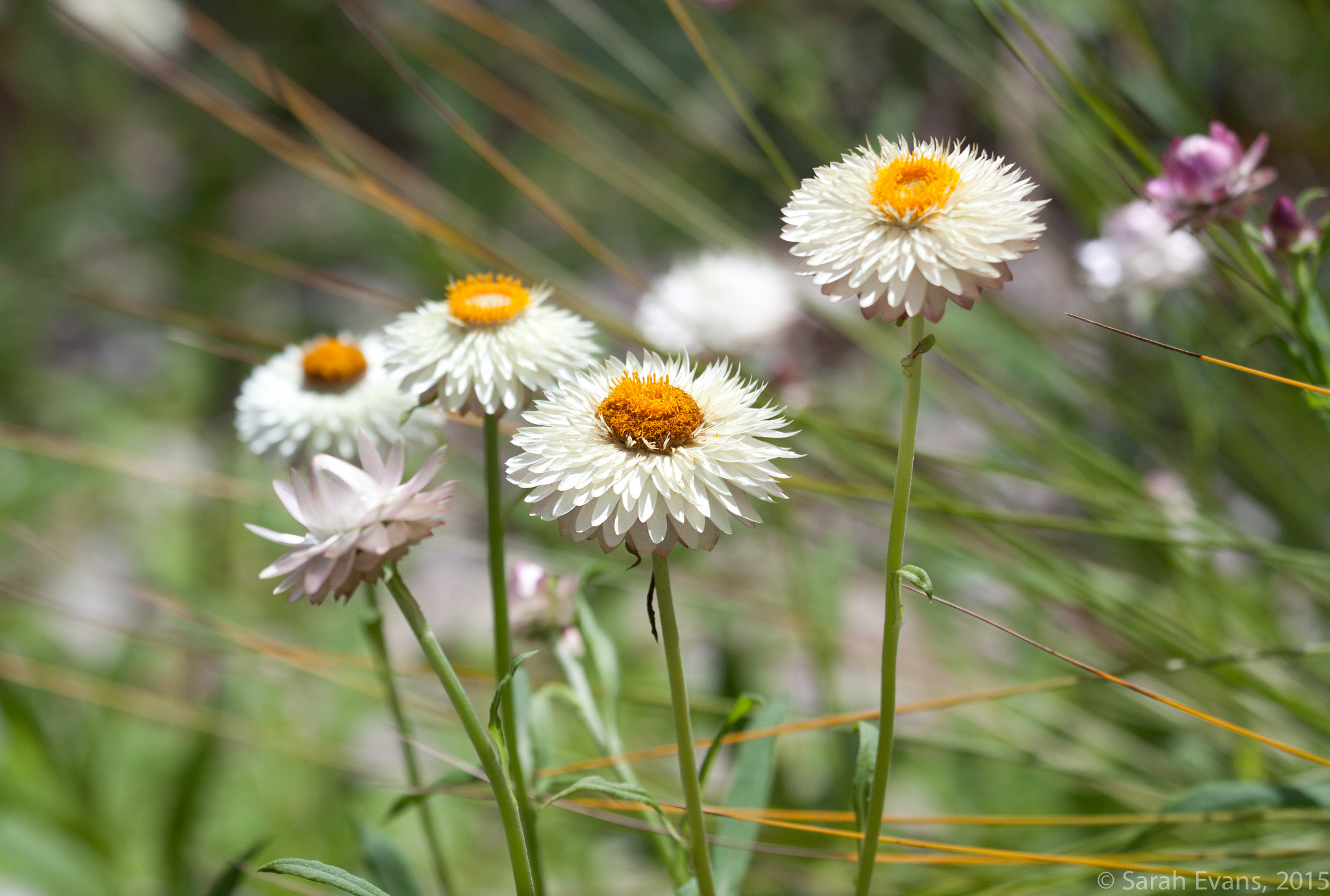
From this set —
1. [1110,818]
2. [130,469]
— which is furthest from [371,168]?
[1110,818]

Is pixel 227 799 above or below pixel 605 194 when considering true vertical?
below

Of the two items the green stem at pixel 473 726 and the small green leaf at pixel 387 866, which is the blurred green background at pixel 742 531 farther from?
the green stem at pixel 473 726

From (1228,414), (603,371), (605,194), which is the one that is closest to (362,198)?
(603,371)

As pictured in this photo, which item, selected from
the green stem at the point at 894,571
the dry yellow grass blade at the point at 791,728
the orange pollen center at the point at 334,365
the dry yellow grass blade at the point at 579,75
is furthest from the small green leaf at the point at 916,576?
the dry yellow grass blade at the point at 579,75

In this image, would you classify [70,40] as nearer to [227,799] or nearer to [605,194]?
[605,194]

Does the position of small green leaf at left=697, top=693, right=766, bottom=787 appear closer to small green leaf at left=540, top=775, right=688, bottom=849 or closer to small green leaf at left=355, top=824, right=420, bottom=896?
small green leaf at left=540, top=775, right=688, bottom=849

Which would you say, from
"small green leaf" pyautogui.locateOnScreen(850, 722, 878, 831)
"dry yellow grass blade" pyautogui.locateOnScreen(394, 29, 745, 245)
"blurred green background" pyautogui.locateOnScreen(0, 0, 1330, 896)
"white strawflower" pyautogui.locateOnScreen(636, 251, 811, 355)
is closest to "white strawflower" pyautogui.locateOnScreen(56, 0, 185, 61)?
"blurred green background" pyautogui.locateOnScreen(0, 0, 1330, 896)
